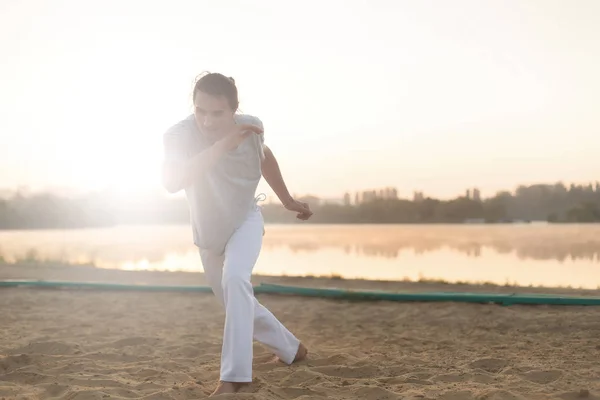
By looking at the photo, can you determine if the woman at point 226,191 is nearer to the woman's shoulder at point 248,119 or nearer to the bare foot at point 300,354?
the woman's shoulder at point 248,119

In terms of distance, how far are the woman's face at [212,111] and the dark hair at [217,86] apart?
2 centimetres

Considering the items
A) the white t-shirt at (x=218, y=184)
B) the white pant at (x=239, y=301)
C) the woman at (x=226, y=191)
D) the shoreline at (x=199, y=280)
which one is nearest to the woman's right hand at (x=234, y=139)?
the woman at (x=226, y=191)

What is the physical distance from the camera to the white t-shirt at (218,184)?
3.37 metres

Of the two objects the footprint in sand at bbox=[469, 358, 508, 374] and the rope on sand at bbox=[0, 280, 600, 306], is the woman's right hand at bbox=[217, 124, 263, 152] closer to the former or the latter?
the footprint in sand at bbox=[469, 358, 508, 374]

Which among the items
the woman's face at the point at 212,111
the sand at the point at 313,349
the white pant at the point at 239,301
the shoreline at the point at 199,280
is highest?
the woman's face at the point at 212,111

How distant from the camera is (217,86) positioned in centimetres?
316

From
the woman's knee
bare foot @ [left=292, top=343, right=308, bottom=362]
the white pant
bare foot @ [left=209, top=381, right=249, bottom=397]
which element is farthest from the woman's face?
bare foot @ [left=292, top=343, right=308, bottom=362]

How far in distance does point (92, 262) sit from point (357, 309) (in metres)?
6.04

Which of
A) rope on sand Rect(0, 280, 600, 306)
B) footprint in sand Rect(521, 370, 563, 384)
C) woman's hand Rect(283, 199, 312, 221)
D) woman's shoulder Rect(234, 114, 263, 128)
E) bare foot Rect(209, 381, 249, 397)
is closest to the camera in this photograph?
bare foot Rect(209, 381, 249, 397)

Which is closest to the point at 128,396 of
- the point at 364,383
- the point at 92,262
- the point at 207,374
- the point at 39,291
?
the point at 207,374

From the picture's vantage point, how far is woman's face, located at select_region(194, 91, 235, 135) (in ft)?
10.4

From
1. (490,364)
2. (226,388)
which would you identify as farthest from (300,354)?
(490,364)

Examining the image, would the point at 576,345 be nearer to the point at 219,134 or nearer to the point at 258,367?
the point at 258,367

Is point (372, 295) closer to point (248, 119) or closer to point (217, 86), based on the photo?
point (248, 119)
